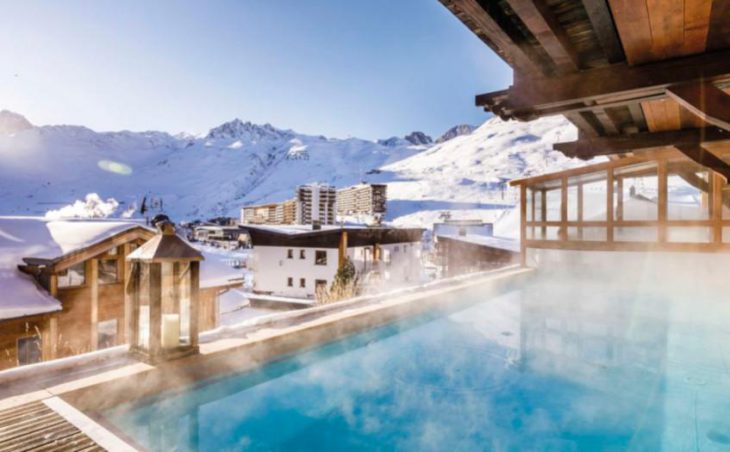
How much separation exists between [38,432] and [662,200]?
39.7 feet

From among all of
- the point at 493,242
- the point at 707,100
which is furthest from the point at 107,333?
the point at 493,242

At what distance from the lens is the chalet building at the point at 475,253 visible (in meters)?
18.3

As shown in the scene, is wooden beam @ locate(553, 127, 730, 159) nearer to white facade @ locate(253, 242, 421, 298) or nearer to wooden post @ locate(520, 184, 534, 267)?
wooden post @ locate(520, 184, 534, 267)

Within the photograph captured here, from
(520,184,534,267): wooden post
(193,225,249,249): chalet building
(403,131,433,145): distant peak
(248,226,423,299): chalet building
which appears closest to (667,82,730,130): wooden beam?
(520,184,534,267): wooden post

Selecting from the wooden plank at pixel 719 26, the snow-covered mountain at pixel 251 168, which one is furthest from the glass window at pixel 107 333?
the snow-covered mountain at pixel 251 168

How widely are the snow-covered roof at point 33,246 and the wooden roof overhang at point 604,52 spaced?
8857mm

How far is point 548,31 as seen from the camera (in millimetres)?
2246

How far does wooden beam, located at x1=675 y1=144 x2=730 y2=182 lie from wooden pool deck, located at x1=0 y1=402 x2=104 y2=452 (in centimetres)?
553

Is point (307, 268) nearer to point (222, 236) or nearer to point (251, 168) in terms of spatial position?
point (222, 236)

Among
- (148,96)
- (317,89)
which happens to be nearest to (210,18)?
(317,89)

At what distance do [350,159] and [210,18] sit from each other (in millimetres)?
104079

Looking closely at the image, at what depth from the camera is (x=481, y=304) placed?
28.1 ft

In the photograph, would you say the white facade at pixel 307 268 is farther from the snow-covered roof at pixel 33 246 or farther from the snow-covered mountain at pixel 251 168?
the snow-covered mountain at pixel 251 168

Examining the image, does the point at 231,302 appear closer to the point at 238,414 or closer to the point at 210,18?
the point at 210,18
